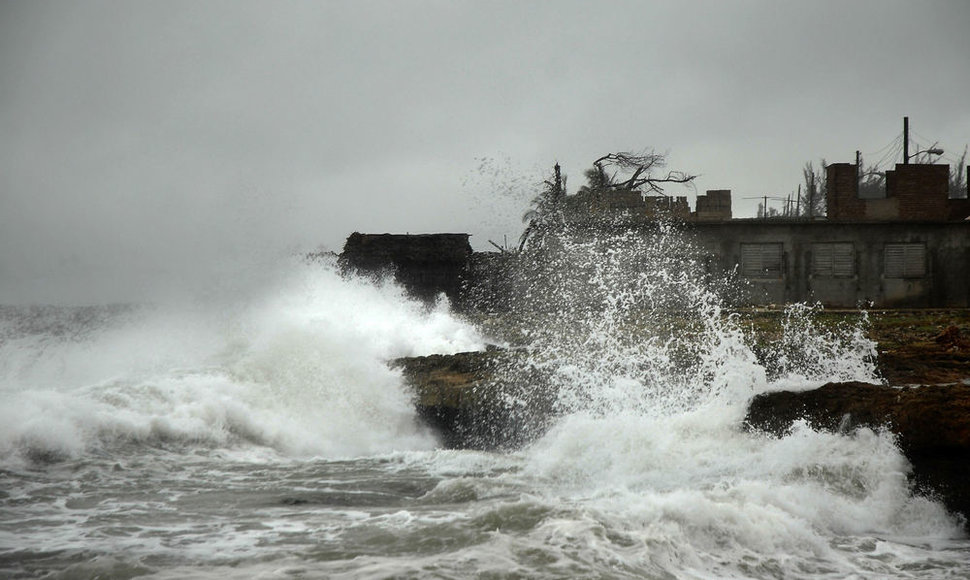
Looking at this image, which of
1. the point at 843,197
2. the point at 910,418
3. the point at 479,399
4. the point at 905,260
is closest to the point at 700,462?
the point at 910,418

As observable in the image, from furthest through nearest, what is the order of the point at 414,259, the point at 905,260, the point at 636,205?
the point at 636,205
the point at 414,259
the point at 905,260

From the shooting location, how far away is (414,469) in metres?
9.12

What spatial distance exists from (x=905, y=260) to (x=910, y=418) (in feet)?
62.1

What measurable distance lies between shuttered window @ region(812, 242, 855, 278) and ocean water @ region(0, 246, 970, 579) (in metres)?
9.47

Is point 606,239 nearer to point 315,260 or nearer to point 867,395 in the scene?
point 315,260

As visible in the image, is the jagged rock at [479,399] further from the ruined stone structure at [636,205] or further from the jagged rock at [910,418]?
the ruined stone structure at [636,205]

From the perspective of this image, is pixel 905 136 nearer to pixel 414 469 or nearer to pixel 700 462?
pixel 700 462

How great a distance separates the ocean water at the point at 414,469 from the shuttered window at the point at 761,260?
8.51 meters

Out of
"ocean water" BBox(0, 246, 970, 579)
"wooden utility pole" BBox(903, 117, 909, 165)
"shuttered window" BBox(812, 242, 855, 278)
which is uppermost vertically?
"wooden utility pole" BBox(903, 117, 909, 165)

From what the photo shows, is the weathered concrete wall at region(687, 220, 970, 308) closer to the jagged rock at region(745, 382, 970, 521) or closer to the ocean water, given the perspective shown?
the ocean water

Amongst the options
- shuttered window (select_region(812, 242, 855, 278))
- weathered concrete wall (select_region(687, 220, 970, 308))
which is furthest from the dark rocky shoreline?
shuttered window (select_region(812, 242, 855, 278))

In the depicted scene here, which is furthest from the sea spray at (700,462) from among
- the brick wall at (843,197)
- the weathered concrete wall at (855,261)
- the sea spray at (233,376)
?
the brick wall at (843,197)

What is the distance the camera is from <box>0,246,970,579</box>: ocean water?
18.8 feet

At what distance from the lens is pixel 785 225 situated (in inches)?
958
